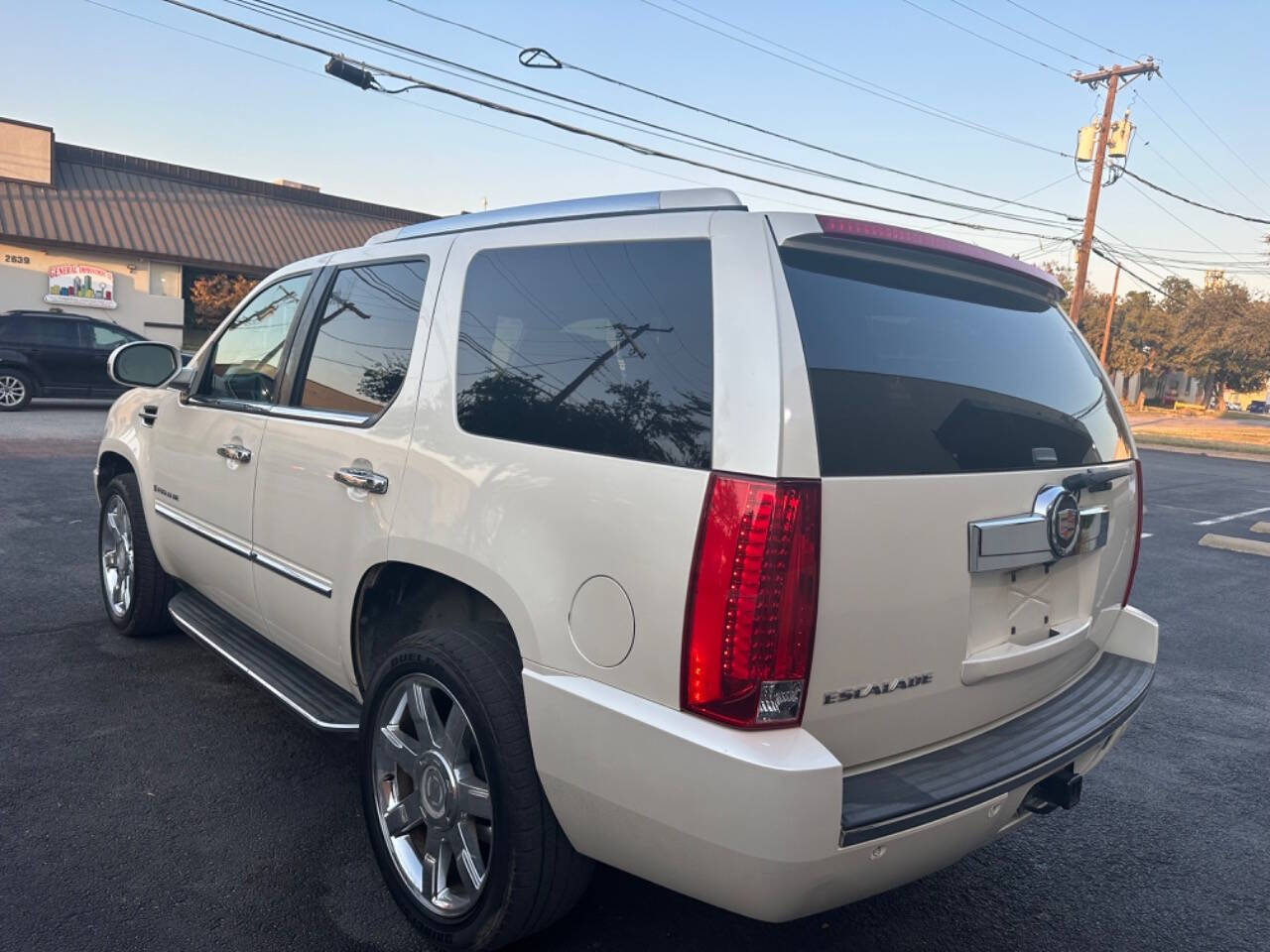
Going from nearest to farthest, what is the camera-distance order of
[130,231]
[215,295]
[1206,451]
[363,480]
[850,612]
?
[850,612], [363,480], [130,231], [215,295], [1206,451]

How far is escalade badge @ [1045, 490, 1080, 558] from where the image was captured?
8.42 feet

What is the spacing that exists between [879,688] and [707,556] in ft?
1.80

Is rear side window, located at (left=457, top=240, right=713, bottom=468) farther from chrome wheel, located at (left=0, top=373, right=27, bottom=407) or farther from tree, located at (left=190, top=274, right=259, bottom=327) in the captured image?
tree, located at (left=190, top=274, right=259, bottom=327)

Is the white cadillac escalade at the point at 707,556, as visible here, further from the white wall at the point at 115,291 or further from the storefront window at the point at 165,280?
the storefront window at the point at 165,280

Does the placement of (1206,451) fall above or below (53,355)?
below

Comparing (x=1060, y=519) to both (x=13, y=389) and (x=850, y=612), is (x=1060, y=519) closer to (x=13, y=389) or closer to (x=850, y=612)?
(x=850, y=612)

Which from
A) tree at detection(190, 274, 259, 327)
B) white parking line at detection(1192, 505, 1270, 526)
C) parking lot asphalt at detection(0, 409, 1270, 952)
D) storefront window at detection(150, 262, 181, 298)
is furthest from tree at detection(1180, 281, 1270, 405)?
→ parking lot asphalt at detection(0, 409, 1270, 952)

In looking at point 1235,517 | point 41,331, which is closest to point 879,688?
point 1235,517

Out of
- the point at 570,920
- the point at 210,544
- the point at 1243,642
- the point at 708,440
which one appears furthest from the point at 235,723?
the point at 1243,642

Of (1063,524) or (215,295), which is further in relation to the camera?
(215,295)

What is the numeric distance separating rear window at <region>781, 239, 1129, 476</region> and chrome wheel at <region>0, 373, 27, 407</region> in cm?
1764

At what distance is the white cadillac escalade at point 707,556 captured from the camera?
6.77ft

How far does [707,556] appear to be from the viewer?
2.05 m

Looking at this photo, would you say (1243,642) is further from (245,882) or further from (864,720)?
(245,882)
